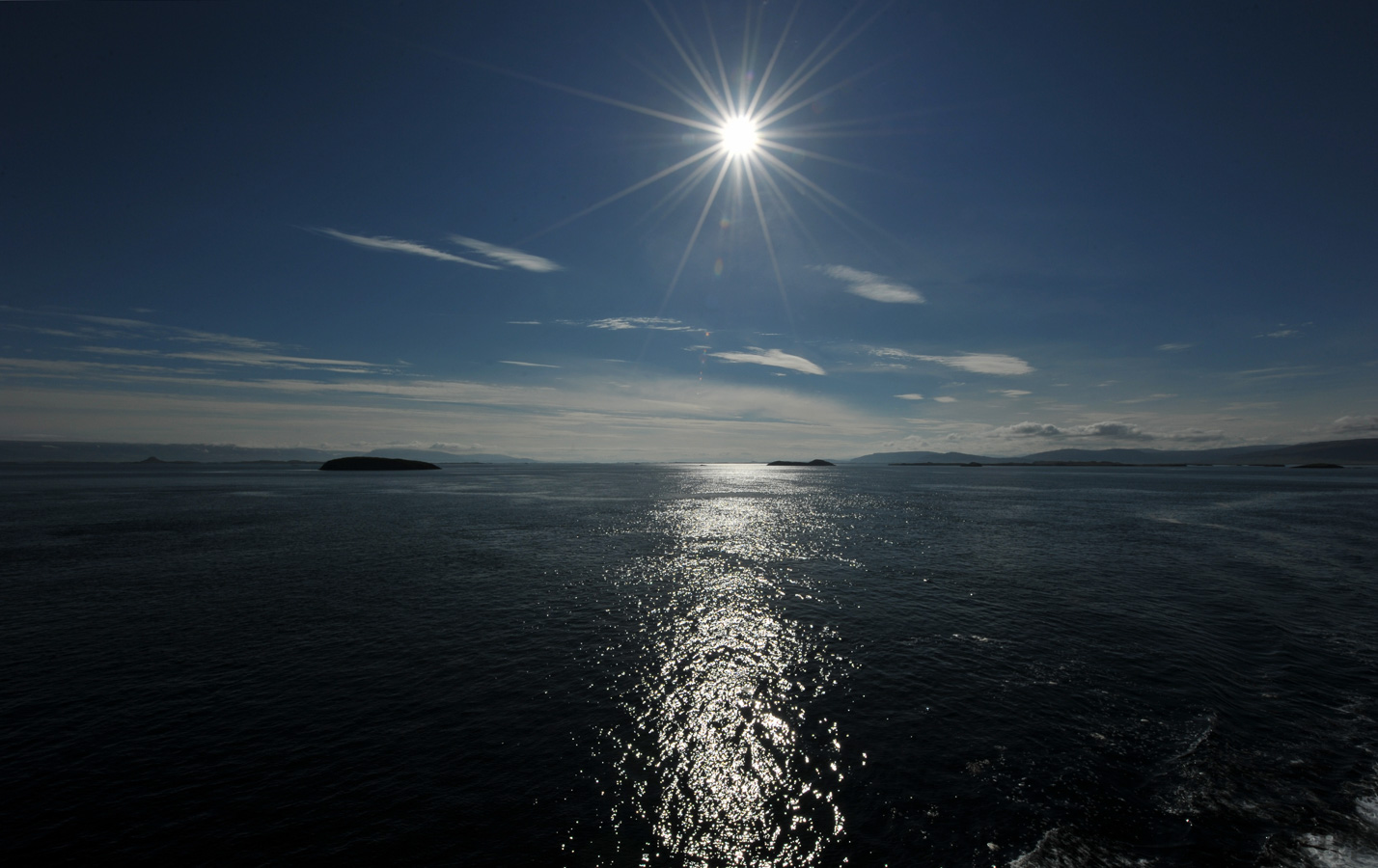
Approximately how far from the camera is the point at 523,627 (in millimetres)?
28406

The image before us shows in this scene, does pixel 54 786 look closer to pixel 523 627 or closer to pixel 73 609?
pixel 523 627

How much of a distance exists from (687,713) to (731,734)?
2.18 metres

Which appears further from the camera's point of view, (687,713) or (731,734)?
(687,713)

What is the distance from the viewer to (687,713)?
64.5 feet

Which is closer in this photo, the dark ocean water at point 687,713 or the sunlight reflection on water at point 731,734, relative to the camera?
the dark ocean water at point 687,713

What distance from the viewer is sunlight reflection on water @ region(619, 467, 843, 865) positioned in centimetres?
1355

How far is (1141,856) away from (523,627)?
25782mm

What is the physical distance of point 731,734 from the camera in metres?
18.2

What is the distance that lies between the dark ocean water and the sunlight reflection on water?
0.11 m

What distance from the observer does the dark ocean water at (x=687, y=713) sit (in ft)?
43.9

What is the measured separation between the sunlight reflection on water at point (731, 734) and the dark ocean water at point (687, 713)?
111 mm

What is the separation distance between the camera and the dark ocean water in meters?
13.4

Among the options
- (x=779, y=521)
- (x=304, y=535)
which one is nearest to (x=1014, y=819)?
(x=779, y=521)

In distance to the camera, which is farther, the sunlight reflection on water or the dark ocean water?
the sunlight reflection on water
